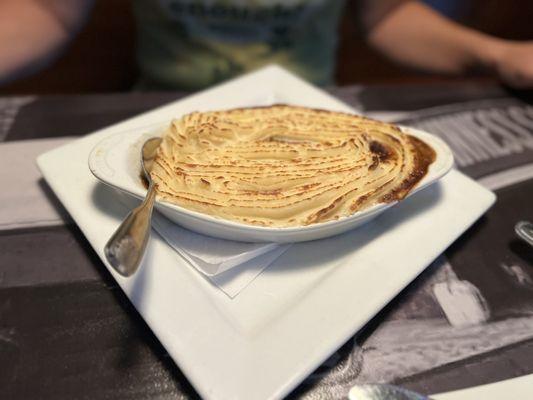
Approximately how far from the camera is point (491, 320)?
494 mm

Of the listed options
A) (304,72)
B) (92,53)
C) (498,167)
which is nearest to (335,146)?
(498,167)

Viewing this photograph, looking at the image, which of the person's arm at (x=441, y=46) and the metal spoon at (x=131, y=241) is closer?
the metal spoon at (x=131, y=241)

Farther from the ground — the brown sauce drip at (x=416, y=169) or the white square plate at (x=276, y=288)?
the brown sauce drip at (x=416, y=169)

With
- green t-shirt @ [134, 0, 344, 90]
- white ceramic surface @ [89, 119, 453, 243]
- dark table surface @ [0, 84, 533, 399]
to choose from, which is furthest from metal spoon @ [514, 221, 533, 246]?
green t-shirt @ [134, 0, 344, 90]

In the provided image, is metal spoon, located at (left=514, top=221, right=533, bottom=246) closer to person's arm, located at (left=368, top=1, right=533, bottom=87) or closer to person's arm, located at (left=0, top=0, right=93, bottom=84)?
person's arm, located at (left=368, top=1, right=533, bottom=87)

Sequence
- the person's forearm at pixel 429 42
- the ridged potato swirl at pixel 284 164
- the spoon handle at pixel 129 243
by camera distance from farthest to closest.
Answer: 1. the person's forearm at pixel 429 42
2. the ridged potato swirl at pixel 284 164
3. the spoon handle at pixel 129 243

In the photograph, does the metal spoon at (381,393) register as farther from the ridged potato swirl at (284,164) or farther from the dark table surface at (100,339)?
the ridged potato swirl at (284,164)

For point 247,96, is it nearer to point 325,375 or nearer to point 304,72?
point 304,72

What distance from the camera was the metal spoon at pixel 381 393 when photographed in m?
0.40

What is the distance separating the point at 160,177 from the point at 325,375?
9.9 inches

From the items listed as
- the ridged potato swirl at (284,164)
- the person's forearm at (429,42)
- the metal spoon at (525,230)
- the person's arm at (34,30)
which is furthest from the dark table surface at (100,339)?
the person's forearm at (429,42)

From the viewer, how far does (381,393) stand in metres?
0.40

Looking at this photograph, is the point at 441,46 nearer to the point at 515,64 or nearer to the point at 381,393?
the point at 515,64

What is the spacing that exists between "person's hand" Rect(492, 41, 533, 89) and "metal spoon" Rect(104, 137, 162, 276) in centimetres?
72
